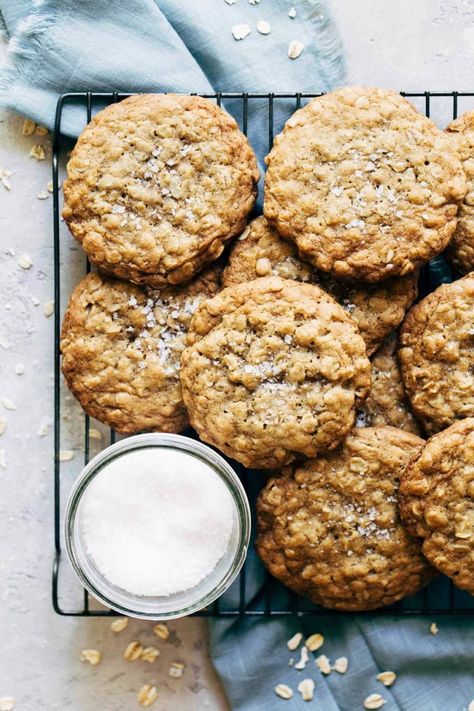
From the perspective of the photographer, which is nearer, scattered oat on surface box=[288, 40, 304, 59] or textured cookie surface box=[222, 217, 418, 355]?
textured cookie surface box=[222, 217, 418, 355]

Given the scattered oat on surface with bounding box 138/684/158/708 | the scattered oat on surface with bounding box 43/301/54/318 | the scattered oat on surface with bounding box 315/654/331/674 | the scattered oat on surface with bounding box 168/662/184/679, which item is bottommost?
the scattered oat on surface with bounding box 138/684/158/708

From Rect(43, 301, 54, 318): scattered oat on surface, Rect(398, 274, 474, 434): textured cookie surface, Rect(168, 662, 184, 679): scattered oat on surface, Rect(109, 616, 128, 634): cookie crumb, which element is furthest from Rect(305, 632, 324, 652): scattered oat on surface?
Rect(43, 301, 54, 318): scattered oat on surface

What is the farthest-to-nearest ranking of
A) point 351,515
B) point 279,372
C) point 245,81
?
point 245,81, point 351,515, point 279,372

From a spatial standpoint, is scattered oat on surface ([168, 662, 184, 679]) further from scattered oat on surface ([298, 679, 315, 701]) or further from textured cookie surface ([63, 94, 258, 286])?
textured cookie surface ([63, 94, 258, 286])

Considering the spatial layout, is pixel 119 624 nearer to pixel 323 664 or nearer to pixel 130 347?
pixel 323 664

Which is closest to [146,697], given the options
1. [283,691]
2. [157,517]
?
[283,691]

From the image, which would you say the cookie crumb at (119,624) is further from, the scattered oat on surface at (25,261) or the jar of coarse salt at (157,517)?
the scattered oat on surface at (25,261)

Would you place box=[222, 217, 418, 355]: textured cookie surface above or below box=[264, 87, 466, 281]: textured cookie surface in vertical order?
below

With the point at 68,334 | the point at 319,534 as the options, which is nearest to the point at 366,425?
the point at 319,534
